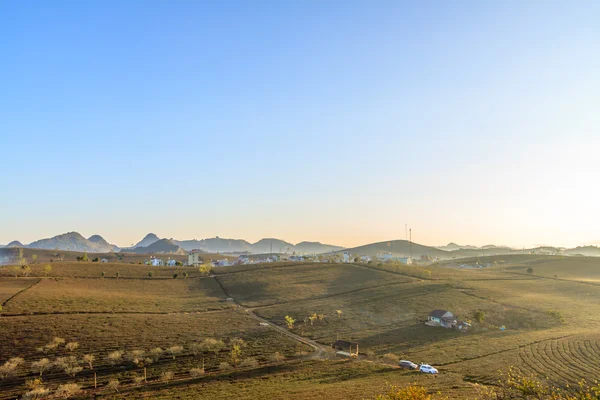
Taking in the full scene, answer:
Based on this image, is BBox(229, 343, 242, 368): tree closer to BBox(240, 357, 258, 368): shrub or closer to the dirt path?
BBox(240, 357, 258, 368): shrub

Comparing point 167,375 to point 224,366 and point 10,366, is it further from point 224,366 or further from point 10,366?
point 10,366

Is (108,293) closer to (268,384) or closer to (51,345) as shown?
(51,345)

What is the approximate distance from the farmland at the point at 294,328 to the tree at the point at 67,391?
161cm

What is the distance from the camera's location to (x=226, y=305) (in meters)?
107

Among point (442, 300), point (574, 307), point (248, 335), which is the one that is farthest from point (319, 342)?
point (574, 307)

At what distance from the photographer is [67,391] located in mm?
47750

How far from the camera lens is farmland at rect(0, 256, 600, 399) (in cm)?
5144

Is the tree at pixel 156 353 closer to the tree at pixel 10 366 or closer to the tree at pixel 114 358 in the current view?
the tree at pixel 114 358

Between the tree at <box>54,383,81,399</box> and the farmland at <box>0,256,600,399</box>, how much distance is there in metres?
1.61

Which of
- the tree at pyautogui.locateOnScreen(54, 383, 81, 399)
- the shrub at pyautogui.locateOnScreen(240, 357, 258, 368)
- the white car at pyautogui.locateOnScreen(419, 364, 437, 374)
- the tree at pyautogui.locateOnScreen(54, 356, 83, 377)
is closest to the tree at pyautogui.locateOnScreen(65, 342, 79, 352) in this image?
the tree at pyautogui.locateOnScreen(54, 356, 83, 377)

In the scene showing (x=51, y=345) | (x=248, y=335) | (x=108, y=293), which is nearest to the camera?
(x=51, y=345)

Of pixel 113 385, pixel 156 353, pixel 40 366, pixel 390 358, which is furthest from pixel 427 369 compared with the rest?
pixel 40 366

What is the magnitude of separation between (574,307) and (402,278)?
55682mm

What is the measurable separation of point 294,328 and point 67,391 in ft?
151
